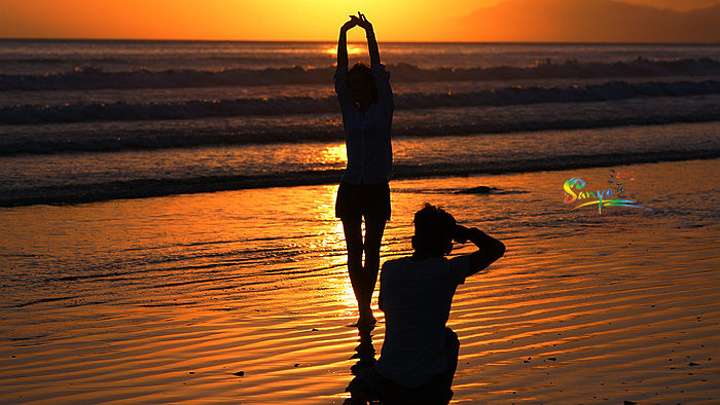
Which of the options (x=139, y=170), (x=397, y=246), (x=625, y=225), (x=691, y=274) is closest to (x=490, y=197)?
(x=625, y=225)

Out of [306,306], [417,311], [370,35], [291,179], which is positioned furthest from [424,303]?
[291,179]

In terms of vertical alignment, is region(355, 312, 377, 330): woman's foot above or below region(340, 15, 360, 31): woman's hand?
below

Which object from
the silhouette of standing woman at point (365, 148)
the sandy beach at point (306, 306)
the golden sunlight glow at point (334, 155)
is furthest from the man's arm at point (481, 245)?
the golden sunlight glow at point (334, 155)

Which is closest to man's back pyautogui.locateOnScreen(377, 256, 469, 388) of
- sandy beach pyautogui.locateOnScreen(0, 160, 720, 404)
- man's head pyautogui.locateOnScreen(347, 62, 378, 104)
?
sandy beach pyautogui.locateOnScreen(0, 160, 720, 404)

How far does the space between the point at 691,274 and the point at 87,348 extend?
16.7 ft

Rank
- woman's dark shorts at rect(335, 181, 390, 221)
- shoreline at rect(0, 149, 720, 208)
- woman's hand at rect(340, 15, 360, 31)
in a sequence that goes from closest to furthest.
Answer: woman's hand at rect(340, 15, 360, 31), woman's dark shorts at rect(335, 181, 390, 221), shoreline at rect(0, 149, 720, 208)

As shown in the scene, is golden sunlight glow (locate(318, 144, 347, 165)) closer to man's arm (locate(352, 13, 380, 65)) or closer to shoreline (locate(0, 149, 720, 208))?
shoreline (locate(0, 149, 720, 208))

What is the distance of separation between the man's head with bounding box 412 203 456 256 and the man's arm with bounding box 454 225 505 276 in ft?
0.16

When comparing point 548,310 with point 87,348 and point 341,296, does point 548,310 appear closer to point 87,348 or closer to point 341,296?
point 341,296

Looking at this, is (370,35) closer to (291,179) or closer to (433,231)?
(433,231)

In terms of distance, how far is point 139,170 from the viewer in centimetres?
1538

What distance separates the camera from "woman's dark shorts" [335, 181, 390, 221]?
5.84 m

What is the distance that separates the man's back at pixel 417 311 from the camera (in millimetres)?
3500

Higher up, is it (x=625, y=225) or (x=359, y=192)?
(x=359, y=192)
